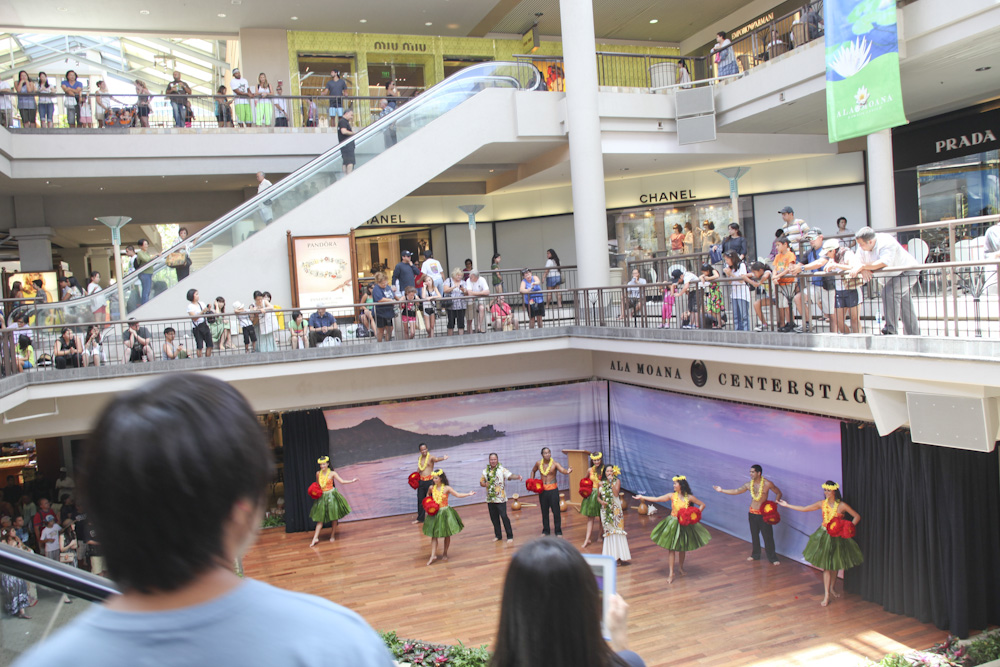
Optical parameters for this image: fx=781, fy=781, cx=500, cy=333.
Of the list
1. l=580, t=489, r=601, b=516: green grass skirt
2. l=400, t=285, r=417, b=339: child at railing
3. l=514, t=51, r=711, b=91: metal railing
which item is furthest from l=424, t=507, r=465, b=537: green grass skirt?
l=514, t=51, r=711, b=91: metal railing

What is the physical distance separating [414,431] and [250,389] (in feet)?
11.5

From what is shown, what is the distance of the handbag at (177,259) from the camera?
45.7 ft

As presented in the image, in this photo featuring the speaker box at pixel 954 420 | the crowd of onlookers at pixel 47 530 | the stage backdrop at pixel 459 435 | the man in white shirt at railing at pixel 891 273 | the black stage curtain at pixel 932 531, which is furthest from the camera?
the stage backdrop at pixel 459 435

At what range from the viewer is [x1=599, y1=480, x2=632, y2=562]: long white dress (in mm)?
12289

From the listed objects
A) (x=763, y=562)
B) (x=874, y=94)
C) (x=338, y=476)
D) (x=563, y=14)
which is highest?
(x=563, y=14)

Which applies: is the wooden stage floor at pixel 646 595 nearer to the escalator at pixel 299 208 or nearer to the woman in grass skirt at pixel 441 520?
the woman in grass skirt at pixel 441 520

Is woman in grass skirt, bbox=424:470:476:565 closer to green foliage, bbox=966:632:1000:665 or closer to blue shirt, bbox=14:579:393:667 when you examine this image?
green foliage, bbox=966:632:1000:665

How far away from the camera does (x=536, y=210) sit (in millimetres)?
22594

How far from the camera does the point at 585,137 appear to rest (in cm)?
1577

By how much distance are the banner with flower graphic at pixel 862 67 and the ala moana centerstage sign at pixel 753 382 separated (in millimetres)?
3444

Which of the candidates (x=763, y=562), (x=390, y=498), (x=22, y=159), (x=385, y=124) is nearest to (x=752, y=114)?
(x=385, y=124)

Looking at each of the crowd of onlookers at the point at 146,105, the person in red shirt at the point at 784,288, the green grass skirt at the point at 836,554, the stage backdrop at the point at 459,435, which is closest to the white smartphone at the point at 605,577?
the person in red shirt at the point at 784,288

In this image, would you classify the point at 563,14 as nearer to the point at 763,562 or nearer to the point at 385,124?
the point at 385,124

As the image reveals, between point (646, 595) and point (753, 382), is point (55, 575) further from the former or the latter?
point (753, 382)
